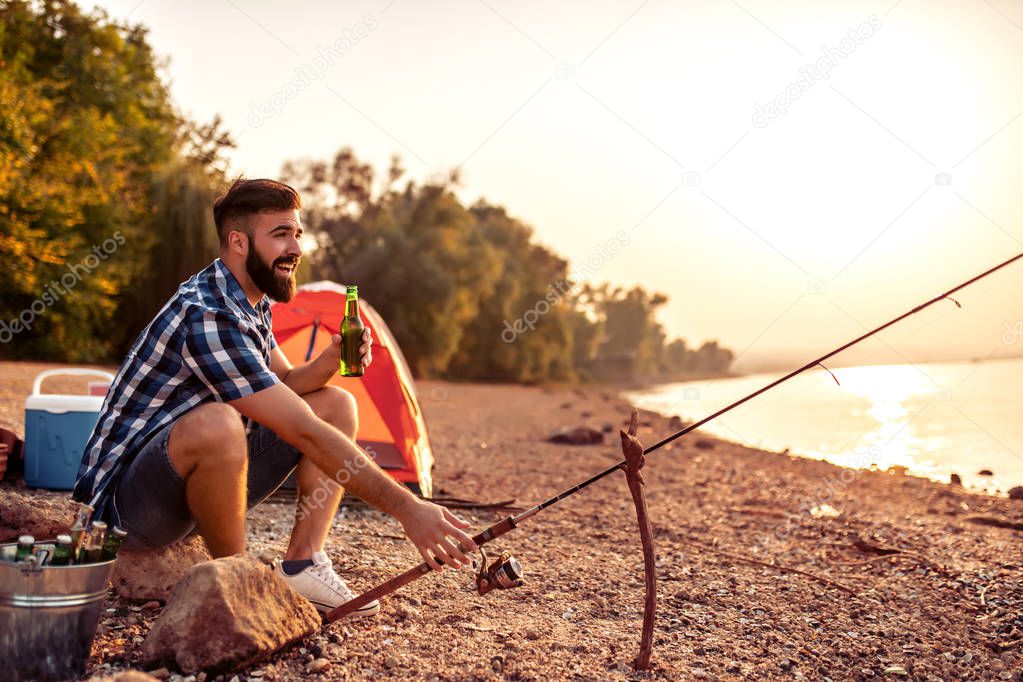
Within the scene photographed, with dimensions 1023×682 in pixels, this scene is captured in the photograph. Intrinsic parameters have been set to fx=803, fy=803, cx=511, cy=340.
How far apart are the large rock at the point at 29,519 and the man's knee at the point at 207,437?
0.94m

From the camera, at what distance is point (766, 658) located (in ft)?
11.1

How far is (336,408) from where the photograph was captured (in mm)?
3457

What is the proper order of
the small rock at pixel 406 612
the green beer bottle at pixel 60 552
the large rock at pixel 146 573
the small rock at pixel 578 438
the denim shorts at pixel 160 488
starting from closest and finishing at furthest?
1. the green beer bottle at pixel 60 552
2. the denim shorts at pixel 160 488
3. the large rock at pixel 146 573
4. the small rock at pixel 406 612
5. the small rock at pixel 578 438

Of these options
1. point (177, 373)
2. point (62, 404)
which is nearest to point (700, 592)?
point (177, 373)

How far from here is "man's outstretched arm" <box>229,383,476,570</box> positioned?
272cm

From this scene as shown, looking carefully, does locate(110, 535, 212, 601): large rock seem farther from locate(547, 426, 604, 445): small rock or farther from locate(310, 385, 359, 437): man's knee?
locate(547, 426, 604, 445): small rock

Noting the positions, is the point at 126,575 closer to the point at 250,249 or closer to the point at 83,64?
the point at 250,249

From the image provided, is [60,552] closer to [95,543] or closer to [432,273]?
[95,543]

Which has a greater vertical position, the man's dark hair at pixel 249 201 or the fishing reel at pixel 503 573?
the man's dark hair at pixel 249 201

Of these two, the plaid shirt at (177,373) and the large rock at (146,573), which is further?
the large rock at (146,573)

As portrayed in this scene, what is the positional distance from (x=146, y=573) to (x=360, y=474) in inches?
50.5

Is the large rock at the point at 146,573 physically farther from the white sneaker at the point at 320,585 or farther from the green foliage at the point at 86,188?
the green foliage at the point at 86,188

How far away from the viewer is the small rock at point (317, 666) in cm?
281

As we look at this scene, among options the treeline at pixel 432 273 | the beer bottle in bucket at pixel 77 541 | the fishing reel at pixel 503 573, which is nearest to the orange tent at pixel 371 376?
the fishing reel at pixel 503 573
